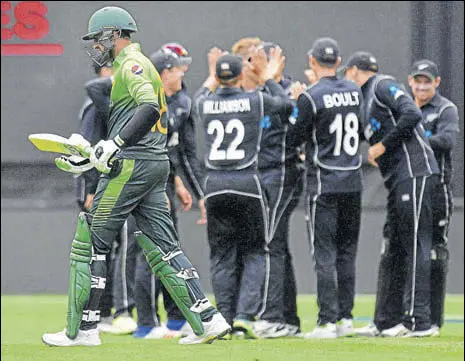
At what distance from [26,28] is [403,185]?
6.07 meters

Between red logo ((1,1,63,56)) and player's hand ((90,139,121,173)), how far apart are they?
7283mm

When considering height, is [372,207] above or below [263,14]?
below

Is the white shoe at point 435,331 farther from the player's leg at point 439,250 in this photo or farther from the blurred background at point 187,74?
the blurred background at point 187,74

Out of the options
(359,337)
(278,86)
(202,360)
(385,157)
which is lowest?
(359,337)

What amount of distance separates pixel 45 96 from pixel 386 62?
3736 millimetres

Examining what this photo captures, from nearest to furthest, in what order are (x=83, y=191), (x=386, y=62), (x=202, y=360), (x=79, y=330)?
(x=202, y=360) → (x=79, y=330) → (x=83, y=191) → (x=386, y=62)

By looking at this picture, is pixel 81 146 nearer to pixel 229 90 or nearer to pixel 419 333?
pixel 229 90

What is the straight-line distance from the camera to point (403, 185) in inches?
356

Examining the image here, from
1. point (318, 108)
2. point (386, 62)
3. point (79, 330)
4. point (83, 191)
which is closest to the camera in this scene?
point (79, 330)

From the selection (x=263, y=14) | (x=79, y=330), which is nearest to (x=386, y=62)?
(x=263, y=14)

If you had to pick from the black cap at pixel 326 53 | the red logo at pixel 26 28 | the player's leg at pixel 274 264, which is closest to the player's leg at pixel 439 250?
the player's leg at pixel 274 264

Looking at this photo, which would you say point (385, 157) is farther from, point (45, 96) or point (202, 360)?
point (45, 96)

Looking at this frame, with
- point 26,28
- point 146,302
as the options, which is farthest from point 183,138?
point 26,28

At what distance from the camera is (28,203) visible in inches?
544
